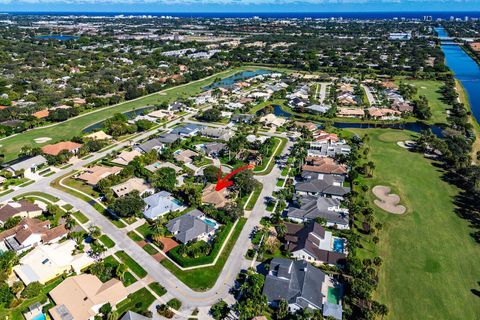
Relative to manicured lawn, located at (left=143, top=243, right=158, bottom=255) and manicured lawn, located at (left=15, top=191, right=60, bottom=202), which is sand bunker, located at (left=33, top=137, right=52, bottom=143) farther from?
manicured lawn, located at (left=143, top=243, right=158, bottom=255)

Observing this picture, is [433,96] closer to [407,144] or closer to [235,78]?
[407,144]

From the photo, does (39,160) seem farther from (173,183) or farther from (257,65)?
(257,65)

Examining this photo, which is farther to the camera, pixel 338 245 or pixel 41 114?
pixel 41 114

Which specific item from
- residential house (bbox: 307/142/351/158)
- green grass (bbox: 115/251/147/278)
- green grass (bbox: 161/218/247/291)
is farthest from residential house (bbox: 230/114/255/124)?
green grass (bbox: 115/251/147/278)

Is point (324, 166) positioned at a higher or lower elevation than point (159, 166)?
higher

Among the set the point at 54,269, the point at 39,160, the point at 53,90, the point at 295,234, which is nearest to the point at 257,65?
the point at 53,90

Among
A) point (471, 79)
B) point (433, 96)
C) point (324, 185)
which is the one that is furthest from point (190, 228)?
point (471, 79)

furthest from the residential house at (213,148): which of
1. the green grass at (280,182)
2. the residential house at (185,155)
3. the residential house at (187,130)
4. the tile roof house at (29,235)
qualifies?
the tile roof house at (29,235)
